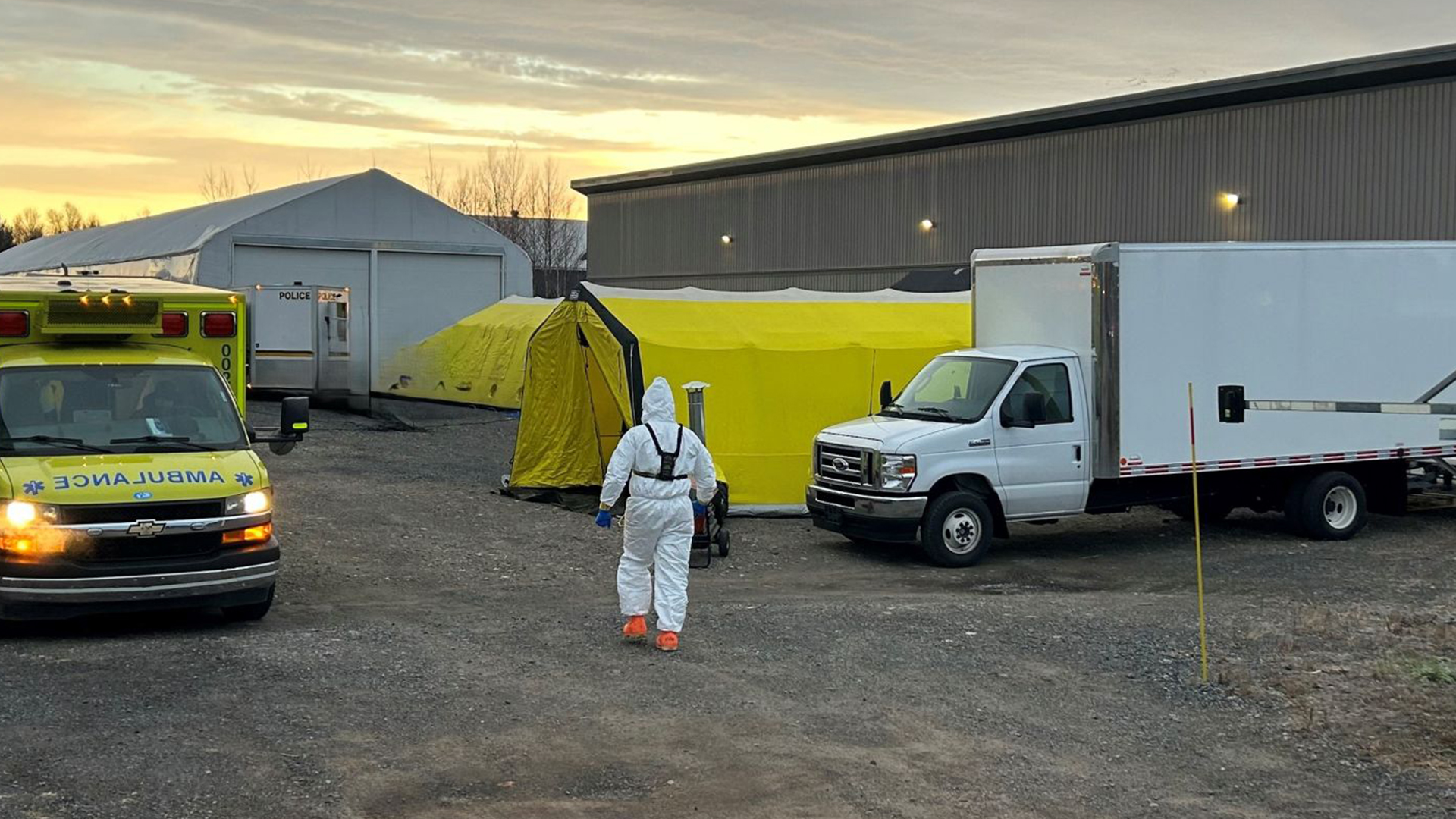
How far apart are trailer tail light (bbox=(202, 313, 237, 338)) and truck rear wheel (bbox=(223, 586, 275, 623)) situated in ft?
7.89

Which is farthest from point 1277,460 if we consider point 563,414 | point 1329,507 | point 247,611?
point 247,611

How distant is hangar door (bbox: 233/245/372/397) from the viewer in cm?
3238

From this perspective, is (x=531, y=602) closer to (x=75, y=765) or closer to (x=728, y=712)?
(x=728, y=712)

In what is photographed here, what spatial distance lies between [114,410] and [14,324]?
1229 millimetres

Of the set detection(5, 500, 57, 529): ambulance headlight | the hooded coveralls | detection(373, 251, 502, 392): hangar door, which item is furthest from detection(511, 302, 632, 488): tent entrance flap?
detection(373, 251, 502, 392): hangar door

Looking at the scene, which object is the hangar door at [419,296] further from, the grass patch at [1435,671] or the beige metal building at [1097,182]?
the grass patch at [1435,671]

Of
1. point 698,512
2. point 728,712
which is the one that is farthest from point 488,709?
point 698,512

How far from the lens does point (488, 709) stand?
8.34 m

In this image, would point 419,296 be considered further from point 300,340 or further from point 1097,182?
point 1097,182

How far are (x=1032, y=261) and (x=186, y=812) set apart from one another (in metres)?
11.2

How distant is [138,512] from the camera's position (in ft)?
32.0

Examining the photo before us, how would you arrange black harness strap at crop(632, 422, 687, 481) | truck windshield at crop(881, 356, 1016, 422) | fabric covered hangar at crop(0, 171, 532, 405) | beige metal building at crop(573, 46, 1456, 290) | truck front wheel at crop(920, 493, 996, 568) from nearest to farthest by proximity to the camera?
black harness strap at crop(632, 422, 687, 481) → truck front wheel at crop(920, 493, 996, 568) → truck windshield at crop(881, 356, 1016, 422) → beige metal building at crop(573, 46, 1456, 290) → fabric covered hangar at crop(0, 171, 532, 405)

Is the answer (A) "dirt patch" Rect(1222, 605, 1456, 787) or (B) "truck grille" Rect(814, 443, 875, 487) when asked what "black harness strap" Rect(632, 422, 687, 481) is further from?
(B) "truck grille" Rect(814, 443, 875, 487)

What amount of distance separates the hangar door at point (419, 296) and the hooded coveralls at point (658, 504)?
25.0 meters
